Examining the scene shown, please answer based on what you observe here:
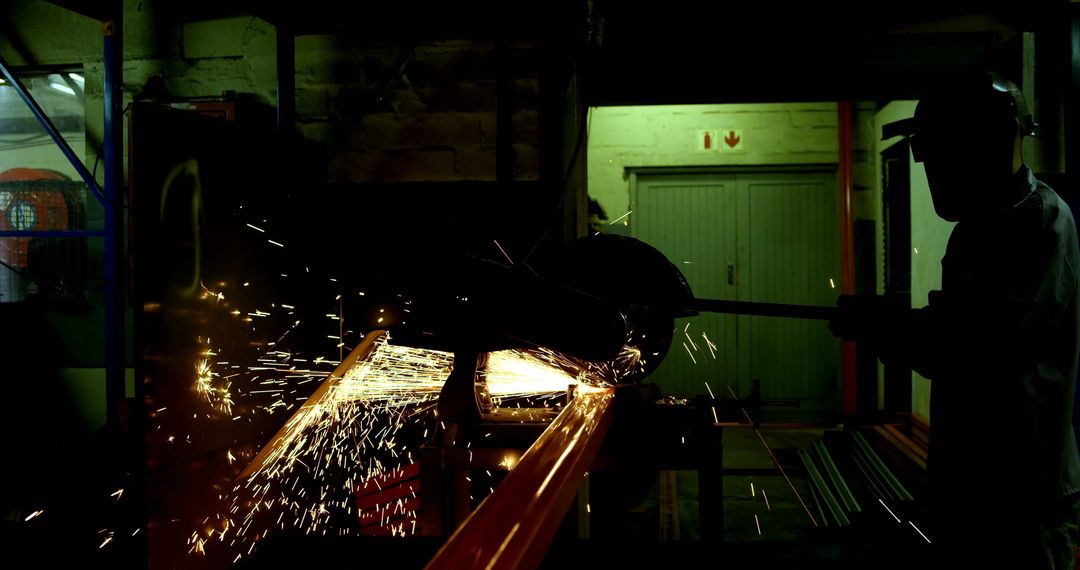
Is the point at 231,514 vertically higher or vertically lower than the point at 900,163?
lower

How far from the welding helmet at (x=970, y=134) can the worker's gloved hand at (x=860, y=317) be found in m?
0.31

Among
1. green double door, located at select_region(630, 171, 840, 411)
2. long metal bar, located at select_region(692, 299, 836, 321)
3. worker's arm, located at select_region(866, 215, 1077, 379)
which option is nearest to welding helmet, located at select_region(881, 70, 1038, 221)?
worker's arm, located at select_region(866, 215, 1077, 379)

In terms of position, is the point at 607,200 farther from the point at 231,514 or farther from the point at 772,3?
the point at 231,514

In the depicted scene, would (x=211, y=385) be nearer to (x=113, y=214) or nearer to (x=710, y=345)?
(x=113, y=214)

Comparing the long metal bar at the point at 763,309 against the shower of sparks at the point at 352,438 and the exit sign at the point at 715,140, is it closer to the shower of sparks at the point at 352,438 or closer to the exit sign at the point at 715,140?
the shower of sparks at the point at 352,438

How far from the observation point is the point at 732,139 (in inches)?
237

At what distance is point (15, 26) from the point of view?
12.6 ft

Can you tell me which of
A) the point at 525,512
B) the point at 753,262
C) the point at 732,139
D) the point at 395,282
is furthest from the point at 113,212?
the point at 753,262

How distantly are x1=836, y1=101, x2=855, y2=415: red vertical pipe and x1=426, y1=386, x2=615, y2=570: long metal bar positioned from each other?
188 inches

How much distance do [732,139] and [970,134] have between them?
14.7ft

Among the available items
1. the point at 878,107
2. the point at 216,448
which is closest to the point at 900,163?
the point at 878,107

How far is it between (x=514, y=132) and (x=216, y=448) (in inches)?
76.6

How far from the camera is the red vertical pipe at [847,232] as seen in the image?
5641 millimetres

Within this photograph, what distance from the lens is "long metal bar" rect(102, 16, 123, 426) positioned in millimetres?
3041
